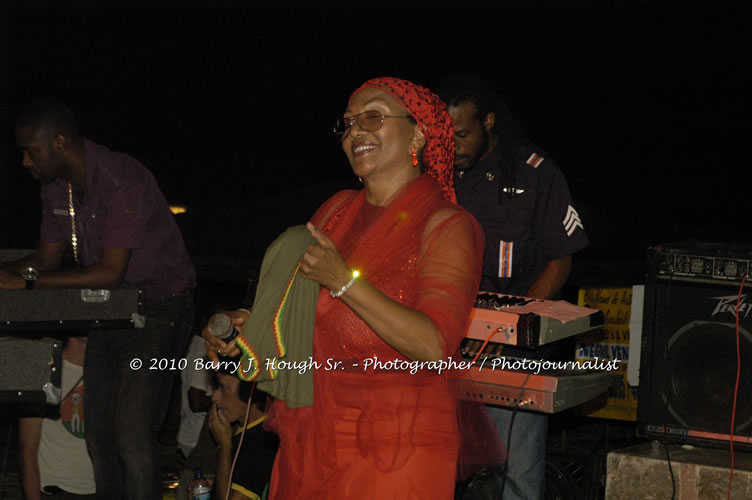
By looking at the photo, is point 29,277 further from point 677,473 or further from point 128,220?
point 677,473

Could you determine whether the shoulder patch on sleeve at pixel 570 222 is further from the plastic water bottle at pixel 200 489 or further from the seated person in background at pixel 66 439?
the seated person in background at pixel 66 439

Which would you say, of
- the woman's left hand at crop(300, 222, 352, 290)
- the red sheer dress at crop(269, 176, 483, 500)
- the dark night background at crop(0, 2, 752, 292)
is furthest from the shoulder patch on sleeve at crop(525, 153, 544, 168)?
the dark night background at crop(0, 2, 752, 292)

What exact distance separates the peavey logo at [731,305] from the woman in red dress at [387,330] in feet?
5.95

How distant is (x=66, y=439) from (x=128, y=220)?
78.3 inches

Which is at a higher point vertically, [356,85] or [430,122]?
[356,85]

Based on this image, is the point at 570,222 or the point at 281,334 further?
the point at 570,222

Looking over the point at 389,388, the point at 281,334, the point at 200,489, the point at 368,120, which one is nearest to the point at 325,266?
the point at 281,334

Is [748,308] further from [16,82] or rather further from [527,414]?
[16,82]

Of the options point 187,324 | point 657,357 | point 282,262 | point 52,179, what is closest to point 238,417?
point 187,324

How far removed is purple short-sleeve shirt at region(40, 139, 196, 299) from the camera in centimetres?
462

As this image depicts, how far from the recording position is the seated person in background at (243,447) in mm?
4492

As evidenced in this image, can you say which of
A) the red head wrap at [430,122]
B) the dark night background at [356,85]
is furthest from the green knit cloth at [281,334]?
the dark night background at [356,85]

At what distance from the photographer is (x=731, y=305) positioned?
13.0 feet

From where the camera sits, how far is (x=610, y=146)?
9430mm
